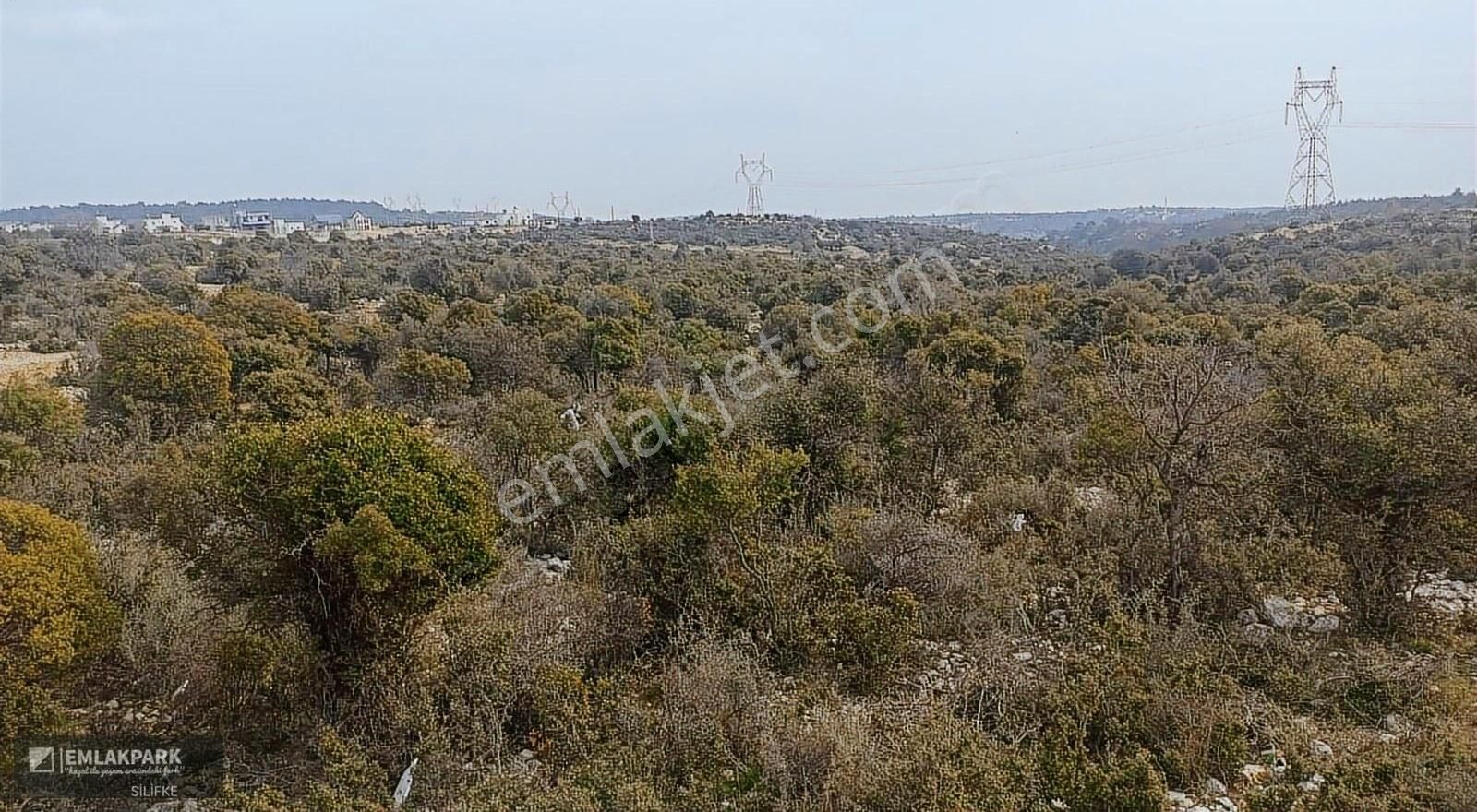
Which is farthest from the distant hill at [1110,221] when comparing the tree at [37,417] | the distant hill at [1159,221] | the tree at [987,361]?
the tree at [37,417]

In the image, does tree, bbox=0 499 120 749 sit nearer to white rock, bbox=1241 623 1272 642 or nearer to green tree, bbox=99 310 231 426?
white rock, bbox=1241 623 1272 642

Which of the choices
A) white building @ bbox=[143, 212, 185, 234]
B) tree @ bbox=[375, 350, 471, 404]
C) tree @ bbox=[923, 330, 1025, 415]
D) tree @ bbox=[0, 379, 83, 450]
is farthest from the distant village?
tree @ bbox=[923, 330, 1025, 415]

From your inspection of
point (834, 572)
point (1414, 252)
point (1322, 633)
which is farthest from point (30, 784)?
point (1414, 252)

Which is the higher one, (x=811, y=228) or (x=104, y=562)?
(x=811, y=228)

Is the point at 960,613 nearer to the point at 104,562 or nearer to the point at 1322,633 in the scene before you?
the point at 1322,633

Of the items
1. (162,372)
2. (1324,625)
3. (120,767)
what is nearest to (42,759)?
(120,767)
